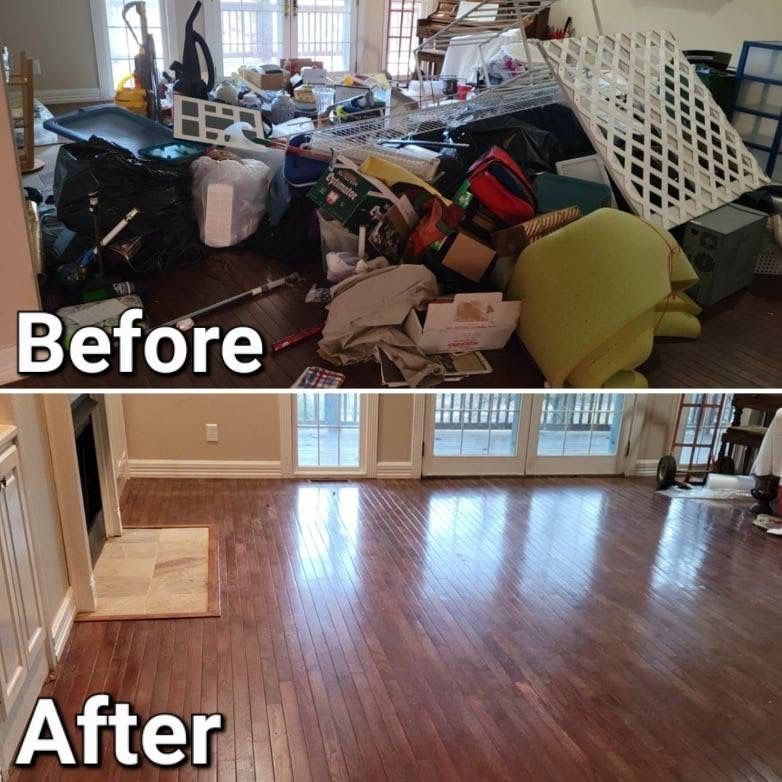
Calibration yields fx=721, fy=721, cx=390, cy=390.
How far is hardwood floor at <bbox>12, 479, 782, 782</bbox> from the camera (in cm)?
212

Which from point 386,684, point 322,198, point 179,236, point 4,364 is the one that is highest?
point 322,198

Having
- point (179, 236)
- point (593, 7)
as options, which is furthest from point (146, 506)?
point (593, 7)

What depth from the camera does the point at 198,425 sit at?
406cm

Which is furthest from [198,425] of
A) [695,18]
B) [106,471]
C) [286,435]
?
[695,18]

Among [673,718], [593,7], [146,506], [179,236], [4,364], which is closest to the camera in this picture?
[593,7]

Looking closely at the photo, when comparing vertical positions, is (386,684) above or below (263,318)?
below

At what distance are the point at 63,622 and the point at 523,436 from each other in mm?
2824

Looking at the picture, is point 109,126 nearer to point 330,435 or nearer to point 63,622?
point 63,622

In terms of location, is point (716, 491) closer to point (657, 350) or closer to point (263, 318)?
point (657, 350)

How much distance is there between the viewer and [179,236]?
146 cm

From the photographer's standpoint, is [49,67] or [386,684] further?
[386,684]

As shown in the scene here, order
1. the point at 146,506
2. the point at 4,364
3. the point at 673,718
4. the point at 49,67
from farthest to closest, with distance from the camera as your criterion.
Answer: the point at 146,506 < the point at 673,718 < the point at 4,364 < the point at 49,67

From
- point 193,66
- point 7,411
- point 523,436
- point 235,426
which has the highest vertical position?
point 193,66

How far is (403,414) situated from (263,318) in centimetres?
305
